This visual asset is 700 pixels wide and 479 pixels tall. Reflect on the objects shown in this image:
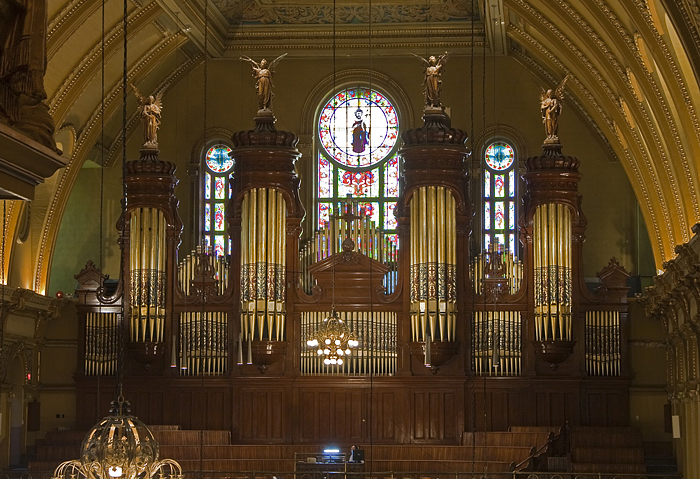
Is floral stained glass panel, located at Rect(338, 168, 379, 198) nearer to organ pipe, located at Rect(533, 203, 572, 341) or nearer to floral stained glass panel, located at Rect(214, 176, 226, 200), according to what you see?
floral stained glass panel, located at Rect(214, 176, 226, 200)

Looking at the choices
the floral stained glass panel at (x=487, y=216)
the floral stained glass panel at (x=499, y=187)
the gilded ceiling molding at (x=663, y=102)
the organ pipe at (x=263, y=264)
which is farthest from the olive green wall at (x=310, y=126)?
the gilded ceiling molding at (x=663, y=102)

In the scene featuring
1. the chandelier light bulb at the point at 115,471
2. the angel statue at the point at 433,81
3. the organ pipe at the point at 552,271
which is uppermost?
the angel statue at the point at 433,81

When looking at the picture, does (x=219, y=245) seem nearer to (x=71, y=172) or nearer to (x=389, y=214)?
(x=389, y=214)

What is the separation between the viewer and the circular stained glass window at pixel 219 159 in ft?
90.9

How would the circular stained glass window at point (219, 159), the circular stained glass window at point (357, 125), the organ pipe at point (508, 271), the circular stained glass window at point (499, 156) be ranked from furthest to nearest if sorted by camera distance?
the circular stained glass window at point (219, 159), the circular stained glass window at point (357, 125), the circular stained glass window at point (499, 156), the organ pipe at point (508, 271)

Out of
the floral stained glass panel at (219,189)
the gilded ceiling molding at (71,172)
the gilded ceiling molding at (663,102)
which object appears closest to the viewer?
the gilded ceiling molding at (663,102)

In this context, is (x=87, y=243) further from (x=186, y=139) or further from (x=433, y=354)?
(x=433, y=354)

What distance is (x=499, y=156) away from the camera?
27.2 m

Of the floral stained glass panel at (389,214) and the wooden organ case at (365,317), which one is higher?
the floral stained glass panel at (389,214)

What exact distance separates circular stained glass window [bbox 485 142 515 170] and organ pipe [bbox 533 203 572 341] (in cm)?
354

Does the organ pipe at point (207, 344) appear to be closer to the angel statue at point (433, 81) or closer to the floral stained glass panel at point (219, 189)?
the floral stained glass panel at point (219, 189)

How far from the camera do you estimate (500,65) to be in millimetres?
27328

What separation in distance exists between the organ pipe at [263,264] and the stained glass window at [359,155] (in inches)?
127

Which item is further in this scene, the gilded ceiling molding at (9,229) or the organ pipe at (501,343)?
the organ pipe at (501,343)
